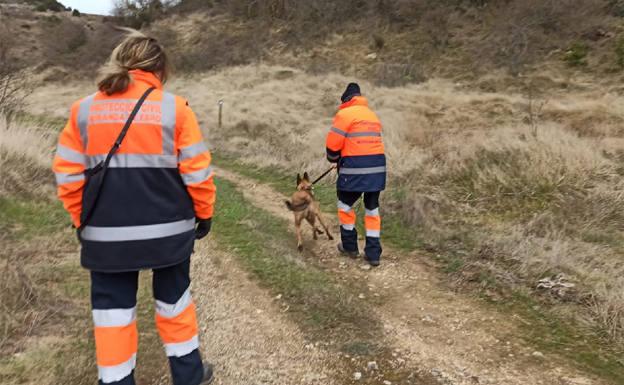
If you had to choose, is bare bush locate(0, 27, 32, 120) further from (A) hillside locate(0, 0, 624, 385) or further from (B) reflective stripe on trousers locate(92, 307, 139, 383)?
(B) reflective stripe on trousers locate(92, 307, 139, 383)

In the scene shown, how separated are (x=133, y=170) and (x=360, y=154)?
3.07m

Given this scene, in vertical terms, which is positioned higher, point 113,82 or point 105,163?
point 113,82

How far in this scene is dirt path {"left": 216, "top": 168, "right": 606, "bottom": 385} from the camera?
306 centimetres

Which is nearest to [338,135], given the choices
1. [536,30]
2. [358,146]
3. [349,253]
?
[358,146]

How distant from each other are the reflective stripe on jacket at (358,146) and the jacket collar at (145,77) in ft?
9.17

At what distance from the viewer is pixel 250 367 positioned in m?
3.07

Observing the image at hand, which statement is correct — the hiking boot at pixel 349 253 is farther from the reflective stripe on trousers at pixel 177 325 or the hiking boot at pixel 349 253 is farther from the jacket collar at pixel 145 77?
the jacket collar at pixel 145 77

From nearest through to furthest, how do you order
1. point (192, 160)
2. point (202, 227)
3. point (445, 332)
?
point (192, 160) → point (202, 227) → point (445, 332)

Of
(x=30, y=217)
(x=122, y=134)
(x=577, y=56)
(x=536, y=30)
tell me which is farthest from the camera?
(x=536, y=30)

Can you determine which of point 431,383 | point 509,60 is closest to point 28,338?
point 431,383

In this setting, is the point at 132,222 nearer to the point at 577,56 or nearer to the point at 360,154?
the point at 360,154

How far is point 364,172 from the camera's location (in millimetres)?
4906

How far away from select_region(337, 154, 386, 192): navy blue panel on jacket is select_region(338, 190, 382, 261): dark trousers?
6.3 inches

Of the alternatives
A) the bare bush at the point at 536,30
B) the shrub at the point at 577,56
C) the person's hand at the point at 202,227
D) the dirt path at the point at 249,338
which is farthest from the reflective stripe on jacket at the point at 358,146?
the shrub at the point at 577,56
